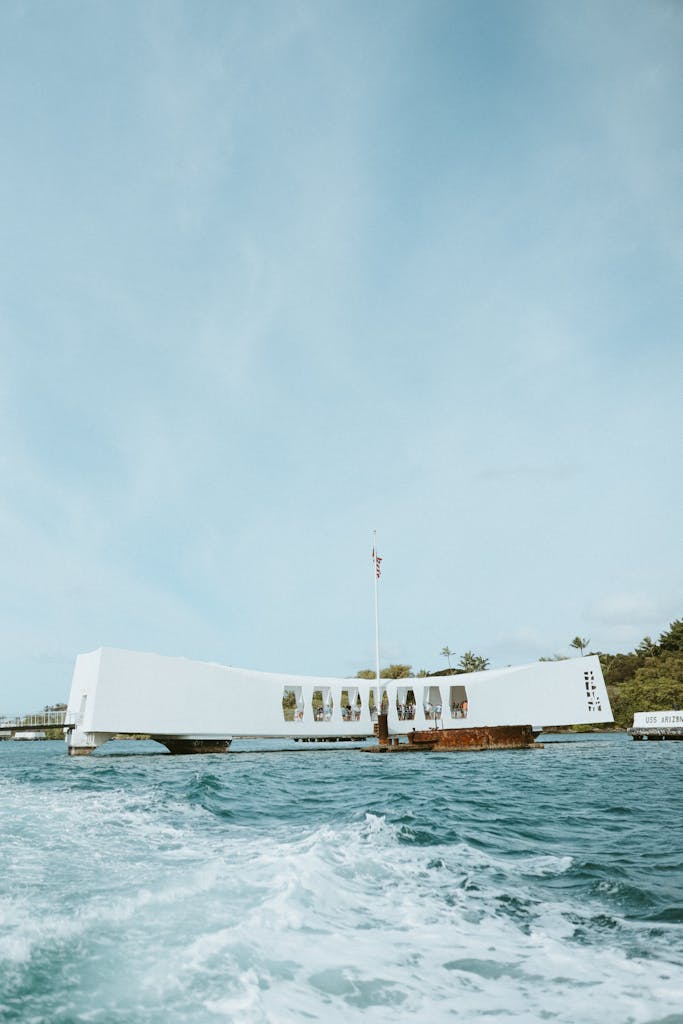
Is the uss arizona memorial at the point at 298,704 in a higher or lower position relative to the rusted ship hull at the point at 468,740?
higher

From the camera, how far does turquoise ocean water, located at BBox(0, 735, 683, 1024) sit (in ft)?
12.3

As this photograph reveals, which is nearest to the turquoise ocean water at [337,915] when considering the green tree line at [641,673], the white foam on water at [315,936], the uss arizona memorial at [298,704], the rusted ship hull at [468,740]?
the white foam on water at [315,936]

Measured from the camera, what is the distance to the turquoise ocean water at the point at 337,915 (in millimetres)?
3750

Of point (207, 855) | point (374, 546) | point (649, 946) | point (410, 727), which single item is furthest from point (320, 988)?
point (410, 727)

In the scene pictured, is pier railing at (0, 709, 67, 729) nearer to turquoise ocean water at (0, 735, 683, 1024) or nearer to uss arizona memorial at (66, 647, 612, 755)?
uss arizona memorial at (66, 647, 612, 755)

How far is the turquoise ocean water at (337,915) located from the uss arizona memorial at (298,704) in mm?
23608

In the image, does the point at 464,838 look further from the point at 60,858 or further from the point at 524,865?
the point at 60,858

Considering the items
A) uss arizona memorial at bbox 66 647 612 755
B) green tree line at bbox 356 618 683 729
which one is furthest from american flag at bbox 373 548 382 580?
green tree line at bbox 356 618 683 729

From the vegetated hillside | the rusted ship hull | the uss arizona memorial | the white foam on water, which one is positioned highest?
the vegetated hillside

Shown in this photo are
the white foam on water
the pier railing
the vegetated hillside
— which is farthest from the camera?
the vegetated hillside

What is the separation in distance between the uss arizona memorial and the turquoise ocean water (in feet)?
77.5

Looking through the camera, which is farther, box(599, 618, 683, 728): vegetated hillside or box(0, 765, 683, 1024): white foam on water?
box(599, 618, 683, 728): vegetated hillside

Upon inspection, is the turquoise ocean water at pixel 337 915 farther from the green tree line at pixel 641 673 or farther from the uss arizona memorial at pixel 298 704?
the green tree line at pixel 641 673

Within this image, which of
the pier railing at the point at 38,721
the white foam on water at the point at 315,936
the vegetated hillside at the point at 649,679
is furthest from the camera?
the vegetated hillside at the point at 649,679
